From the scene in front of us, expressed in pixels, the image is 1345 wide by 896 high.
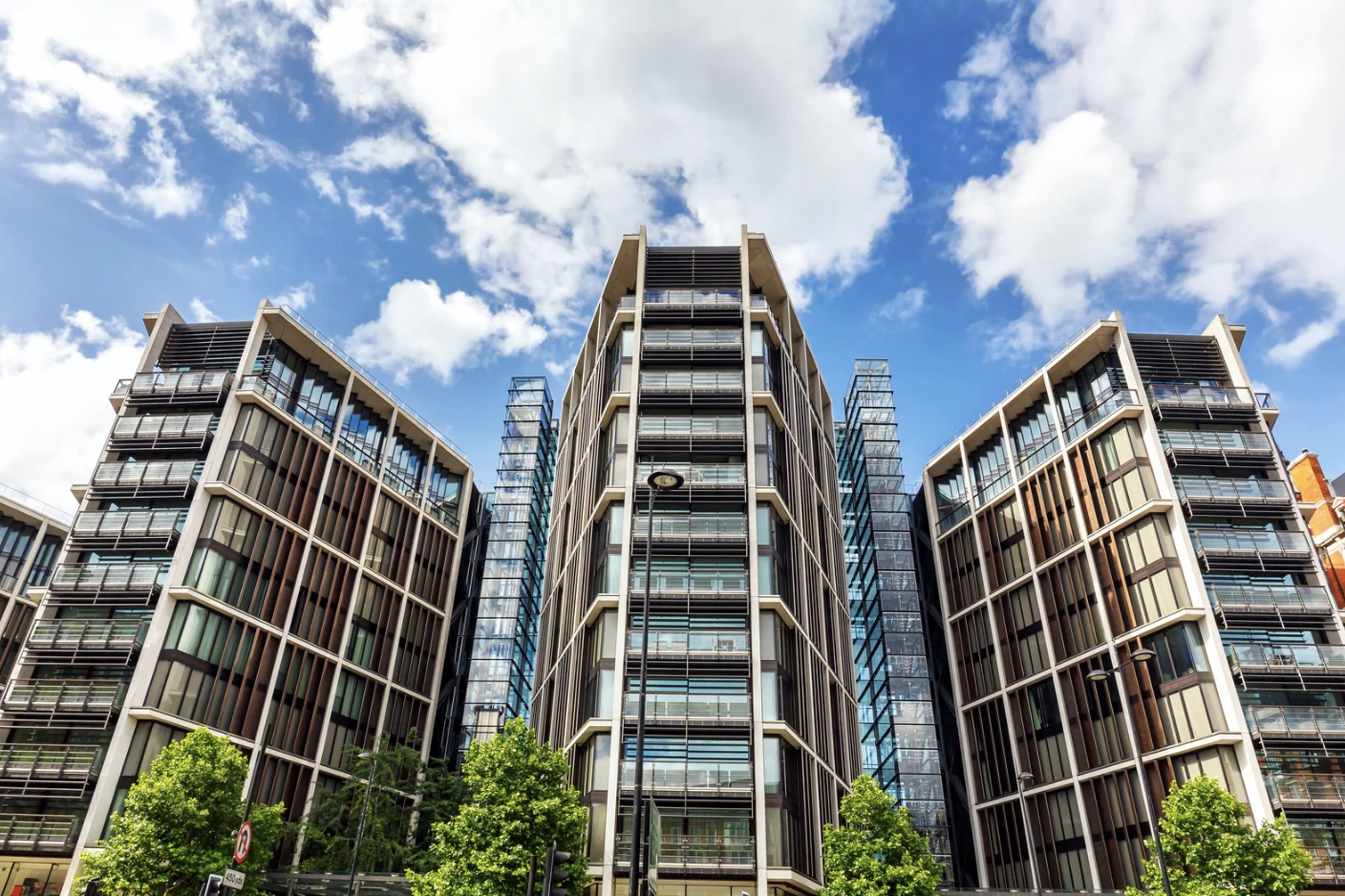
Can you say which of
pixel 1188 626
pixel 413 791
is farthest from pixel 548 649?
pixel 1188 626

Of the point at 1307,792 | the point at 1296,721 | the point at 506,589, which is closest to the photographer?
the point at 1307,792

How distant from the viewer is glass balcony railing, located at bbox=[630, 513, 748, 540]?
4581cm

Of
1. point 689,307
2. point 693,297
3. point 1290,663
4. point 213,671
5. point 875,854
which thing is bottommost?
point 875,854

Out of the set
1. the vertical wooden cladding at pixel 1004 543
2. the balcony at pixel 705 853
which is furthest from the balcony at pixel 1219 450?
the balcony at pixel 705 853

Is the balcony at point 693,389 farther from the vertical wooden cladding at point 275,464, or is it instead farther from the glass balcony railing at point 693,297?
the vertical wooden cladding at point 275,464

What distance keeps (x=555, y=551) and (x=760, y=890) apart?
1113 inches

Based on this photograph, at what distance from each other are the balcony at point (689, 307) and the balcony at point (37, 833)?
1469 inches

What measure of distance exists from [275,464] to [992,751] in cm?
4640

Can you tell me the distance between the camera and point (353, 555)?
56.8 m

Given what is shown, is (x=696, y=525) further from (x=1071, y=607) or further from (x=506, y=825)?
(x=1071, y=607)

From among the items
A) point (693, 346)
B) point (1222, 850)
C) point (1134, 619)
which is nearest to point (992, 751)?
point (1134, 619)

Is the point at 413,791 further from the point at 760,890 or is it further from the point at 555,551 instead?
the point at 760,890

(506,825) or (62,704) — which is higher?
(62,704)

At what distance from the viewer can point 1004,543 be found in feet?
192
